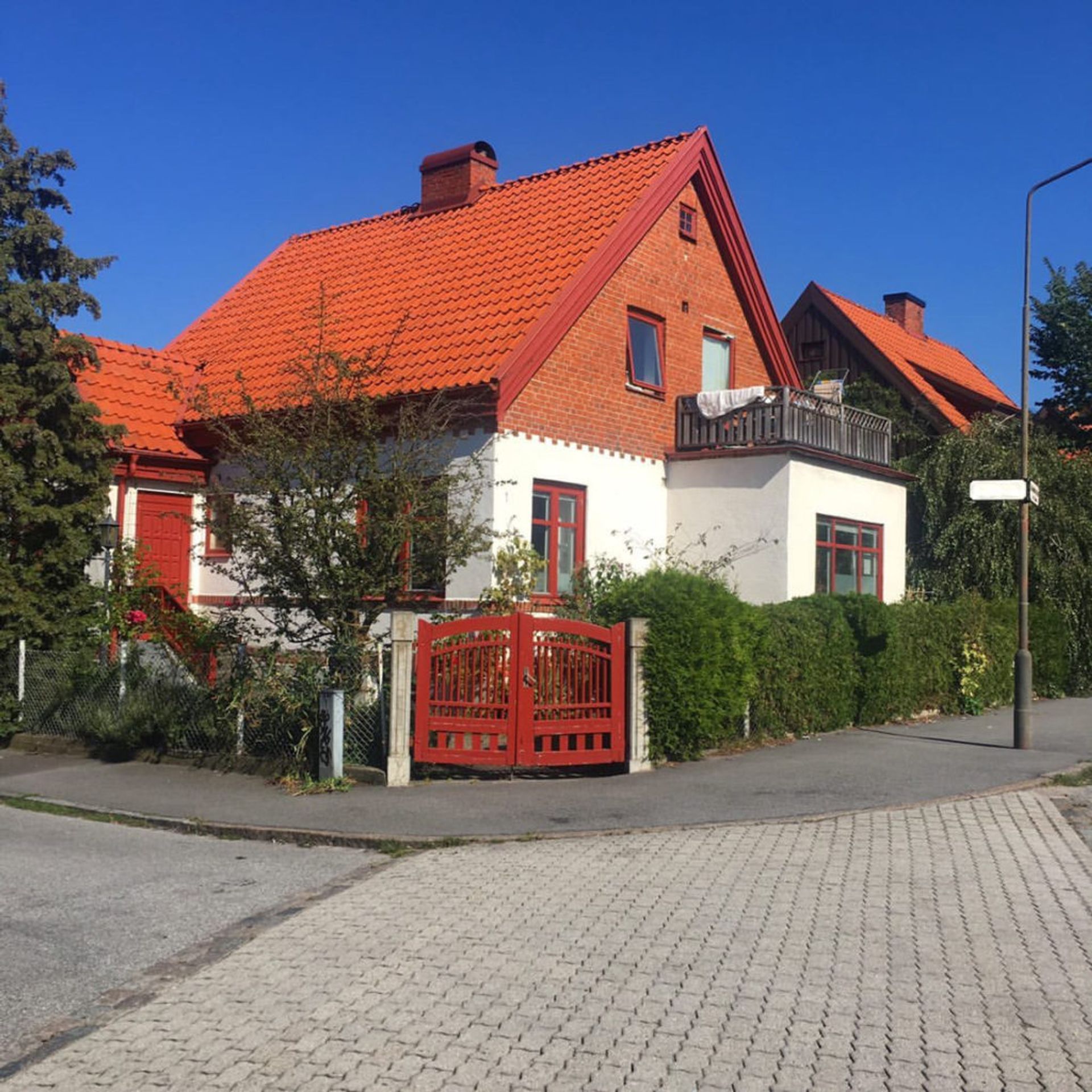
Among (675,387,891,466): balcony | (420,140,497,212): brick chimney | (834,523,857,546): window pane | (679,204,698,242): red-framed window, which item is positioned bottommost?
(834,523,857,546): window pane

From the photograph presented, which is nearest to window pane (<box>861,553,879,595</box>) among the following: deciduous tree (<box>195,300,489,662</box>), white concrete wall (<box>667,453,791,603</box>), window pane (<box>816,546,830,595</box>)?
window pane (<box>816,546,830,595</box>)

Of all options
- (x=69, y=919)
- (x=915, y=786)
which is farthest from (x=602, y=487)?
(x=69, y=919)

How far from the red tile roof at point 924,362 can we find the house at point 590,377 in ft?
26.6

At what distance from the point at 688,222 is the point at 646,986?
17.3 metres

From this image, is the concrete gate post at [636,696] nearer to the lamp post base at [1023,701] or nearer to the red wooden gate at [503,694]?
the red wooden gate at [503,694]

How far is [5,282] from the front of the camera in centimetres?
1585

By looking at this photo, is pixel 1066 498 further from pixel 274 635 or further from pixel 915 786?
pixel 274 635

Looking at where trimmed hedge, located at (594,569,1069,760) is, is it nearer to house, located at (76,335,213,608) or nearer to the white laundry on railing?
the white laundry on railing

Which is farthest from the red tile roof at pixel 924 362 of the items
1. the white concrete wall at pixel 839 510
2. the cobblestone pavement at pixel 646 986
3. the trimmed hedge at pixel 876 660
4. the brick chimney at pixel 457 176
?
the cobblestone pavement at pixel 646 986

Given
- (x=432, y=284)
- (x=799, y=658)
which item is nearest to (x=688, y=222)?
(x=432, y=284)

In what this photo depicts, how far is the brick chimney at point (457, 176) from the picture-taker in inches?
875

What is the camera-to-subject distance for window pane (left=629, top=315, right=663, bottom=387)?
19.4m

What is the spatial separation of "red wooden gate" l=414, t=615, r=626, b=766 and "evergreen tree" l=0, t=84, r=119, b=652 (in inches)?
219

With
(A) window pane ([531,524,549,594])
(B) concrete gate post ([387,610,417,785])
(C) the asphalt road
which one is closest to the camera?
(C) the asphalt road
